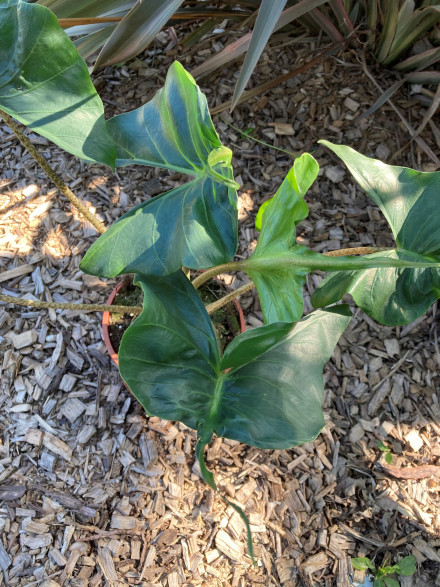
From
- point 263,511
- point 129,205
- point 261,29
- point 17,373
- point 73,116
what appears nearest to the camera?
point 73,116

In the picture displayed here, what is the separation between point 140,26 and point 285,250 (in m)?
0.86

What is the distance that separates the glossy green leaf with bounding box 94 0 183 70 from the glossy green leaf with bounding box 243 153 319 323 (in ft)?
2.40

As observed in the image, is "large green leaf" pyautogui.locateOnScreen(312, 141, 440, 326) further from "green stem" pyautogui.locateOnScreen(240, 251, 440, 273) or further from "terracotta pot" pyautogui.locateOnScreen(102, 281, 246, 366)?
"terracotta pot" pyautogui.locateOnScreen(102, 281, 246, 366)

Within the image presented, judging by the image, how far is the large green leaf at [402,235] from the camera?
0.97 metres

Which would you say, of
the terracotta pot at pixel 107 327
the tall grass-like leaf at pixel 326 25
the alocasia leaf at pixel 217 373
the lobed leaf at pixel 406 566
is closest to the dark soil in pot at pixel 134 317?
the terracotta pot at pixel 107 327

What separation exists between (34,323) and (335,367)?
88cm

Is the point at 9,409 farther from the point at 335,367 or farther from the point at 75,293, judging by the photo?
the point at 335,367

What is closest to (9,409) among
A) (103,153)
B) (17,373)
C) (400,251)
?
(17,373)

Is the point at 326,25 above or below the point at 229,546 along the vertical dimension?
above

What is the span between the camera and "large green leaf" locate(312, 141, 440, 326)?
969 millimetres

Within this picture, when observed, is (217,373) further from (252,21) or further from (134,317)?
(252,21)

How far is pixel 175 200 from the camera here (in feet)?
3.09

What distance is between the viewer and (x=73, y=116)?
2.92 feet

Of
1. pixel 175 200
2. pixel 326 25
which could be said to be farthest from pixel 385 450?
pixel 326 25
